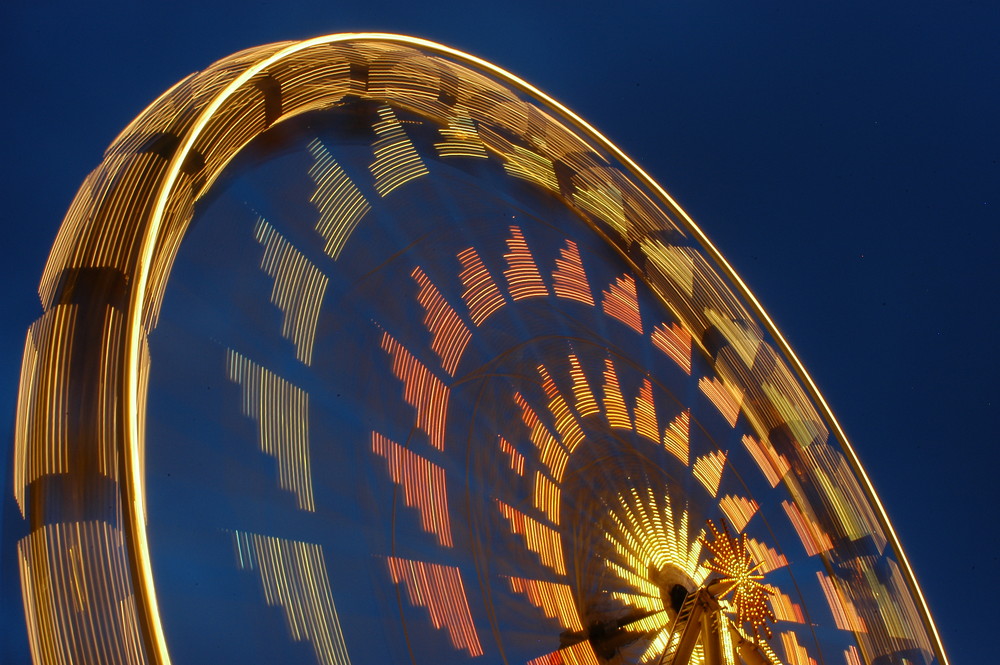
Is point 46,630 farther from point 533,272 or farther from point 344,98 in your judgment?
point 533,272

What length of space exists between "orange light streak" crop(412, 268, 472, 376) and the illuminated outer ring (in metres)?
0.52

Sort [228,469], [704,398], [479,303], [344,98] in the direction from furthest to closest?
1. [704,398]
2. [479,303]
3. [344,98]
4. [228,469]

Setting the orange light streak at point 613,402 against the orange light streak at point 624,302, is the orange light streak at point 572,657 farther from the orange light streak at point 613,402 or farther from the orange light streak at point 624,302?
the orange light streak at point 624,302

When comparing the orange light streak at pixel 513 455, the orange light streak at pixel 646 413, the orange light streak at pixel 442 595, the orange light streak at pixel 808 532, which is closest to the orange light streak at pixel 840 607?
the orange light streak at pixel 808 532

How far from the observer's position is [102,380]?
1049 millimetres

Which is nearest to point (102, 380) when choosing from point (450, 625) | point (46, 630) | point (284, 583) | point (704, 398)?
point (46, 630)

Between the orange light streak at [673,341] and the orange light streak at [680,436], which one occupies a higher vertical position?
the orange light streak at [673,341]

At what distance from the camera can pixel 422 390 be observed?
1993mm

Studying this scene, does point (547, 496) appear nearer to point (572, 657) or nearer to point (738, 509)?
point (572, 657)

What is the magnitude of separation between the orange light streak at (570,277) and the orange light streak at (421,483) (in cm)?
80

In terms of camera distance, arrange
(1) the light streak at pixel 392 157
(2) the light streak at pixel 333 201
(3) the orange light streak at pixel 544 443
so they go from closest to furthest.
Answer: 1. (2) the light streak at pixel 333 201
2. (1) the light streak at pixel 392 157
3. (3) the orange light streak at pixel 544 443

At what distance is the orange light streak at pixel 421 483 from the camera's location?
1853 millimetres

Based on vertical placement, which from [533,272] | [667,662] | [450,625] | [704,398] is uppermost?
[533,272]

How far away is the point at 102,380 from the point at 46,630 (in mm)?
375
